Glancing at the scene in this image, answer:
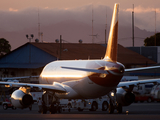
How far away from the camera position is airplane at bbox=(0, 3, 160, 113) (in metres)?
30.7

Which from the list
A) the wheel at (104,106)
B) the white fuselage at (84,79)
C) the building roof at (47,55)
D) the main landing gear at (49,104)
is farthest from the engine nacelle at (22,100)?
the building roof at (47,55)

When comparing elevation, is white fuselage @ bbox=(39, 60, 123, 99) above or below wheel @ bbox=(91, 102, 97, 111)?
above

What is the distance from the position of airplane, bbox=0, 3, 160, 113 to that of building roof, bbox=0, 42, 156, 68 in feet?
197

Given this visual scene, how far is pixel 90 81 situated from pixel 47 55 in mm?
68780

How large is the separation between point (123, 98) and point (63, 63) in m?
6.45

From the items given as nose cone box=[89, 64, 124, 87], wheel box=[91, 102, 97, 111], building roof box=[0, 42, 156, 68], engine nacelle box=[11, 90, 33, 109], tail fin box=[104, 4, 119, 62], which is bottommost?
wheel box=[91, 102, 97, 111]

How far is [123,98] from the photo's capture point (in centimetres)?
3622

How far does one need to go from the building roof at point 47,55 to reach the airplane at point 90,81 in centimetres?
5994

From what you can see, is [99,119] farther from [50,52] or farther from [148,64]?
[148,64]

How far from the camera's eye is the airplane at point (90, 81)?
30.7 meters

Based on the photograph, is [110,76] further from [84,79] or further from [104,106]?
[104,106]

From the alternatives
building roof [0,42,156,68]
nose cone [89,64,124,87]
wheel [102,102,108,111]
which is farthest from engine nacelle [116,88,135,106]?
building roof [0,42,156,68]

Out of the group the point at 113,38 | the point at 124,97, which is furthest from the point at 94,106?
the point at 113,38

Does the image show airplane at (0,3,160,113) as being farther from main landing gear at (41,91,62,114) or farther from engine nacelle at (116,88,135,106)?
main landing gear at (41,91,62,114)
